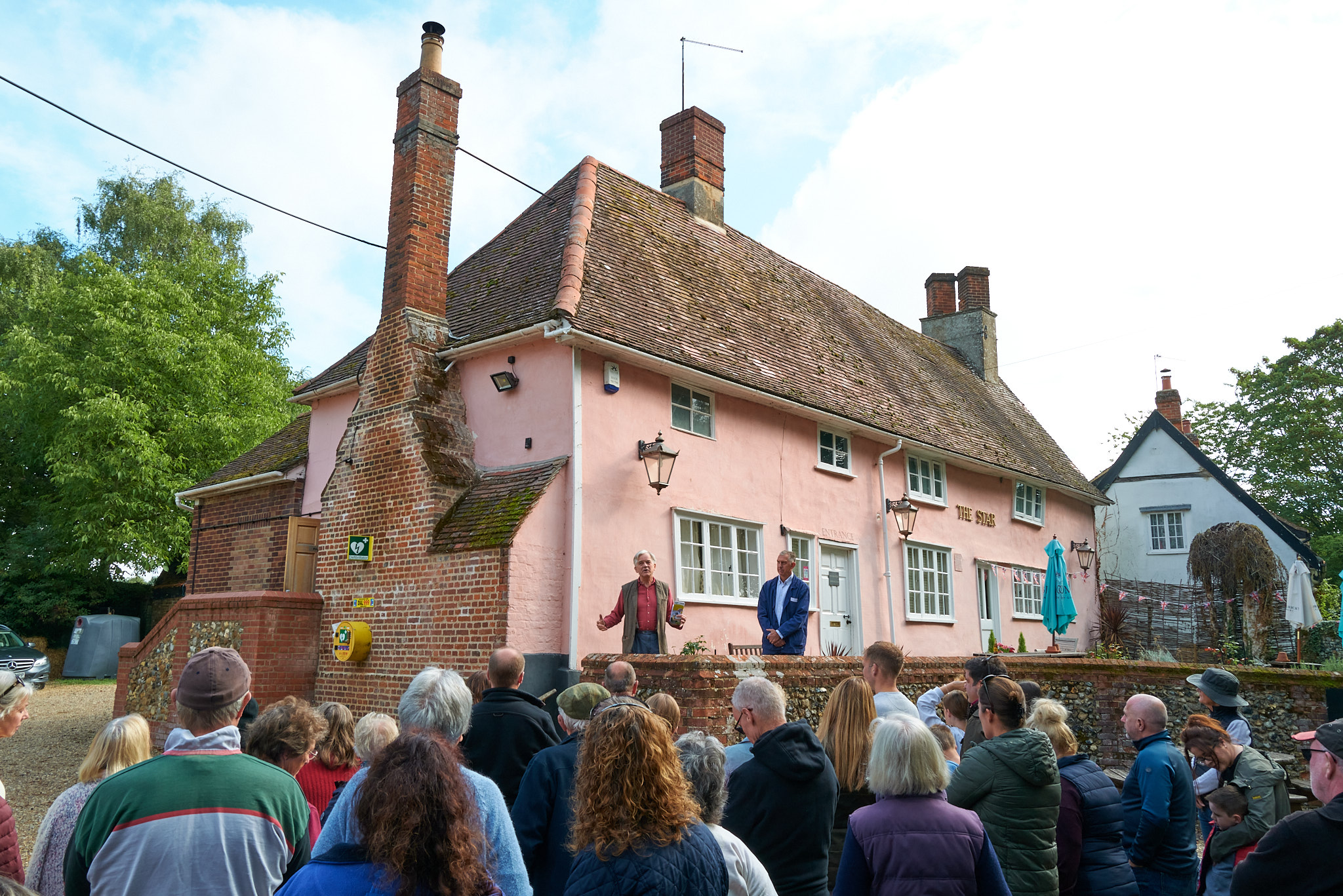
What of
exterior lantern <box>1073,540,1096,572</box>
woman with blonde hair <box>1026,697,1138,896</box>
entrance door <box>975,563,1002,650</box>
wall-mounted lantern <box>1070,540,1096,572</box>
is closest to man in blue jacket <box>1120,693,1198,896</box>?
woman with blonde hair <box>1026,697,1138,896</box>

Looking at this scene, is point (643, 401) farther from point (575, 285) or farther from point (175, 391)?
point (175, 391)

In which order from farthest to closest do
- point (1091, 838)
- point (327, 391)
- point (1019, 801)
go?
point (327, 391), point (1091, 838), point (1019, 801)

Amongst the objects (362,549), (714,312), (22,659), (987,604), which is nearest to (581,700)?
(362,549)

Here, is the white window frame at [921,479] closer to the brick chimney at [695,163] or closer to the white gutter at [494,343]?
the brick chimney at [695,163]

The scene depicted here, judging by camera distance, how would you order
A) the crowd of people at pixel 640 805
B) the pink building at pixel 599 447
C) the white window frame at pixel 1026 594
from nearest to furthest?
the crowd of people at pixel 640 805
the pink building at pixel 599 447
the white window frame at pixel 1026 594

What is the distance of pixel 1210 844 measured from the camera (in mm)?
4500

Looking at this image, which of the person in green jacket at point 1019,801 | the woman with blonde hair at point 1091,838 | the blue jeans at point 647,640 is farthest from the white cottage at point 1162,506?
the person in green jacket at point 1019,801

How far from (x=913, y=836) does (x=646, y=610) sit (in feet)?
21.5

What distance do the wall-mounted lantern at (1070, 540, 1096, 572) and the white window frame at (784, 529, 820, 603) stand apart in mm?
10862

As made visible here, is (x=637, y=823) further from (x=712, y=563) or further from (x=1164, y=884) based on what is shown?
(x=712, y=563)

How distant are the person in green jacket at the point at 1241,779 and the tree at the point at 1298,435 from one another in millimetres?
32155

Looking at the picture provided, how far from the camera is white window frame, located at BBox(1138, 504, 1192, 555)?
89.6 feet

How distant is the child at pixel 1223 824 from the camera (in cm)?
430

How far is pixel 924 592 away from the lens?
53.5 ft
